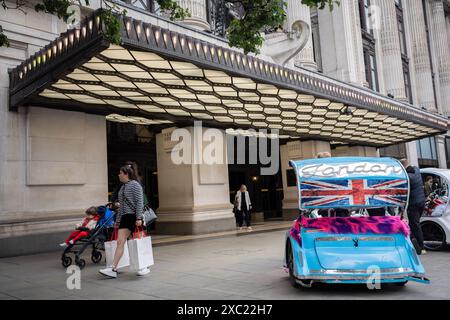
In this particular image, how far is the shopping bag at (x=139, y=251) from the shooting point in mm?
6840

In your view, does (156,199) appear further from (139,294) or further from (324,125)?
(139,294)

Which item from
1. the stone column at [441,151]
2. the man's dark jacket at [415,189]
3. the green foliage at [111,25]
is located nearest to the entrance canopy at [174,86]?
the green foliage at [111,25]

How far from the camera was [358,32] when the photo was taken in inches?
1167

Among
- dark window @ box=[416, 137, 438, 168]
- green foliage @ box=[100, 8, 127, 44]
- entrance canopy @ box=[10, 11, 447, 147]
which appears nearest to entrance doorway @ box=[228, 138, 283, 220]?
entrance canopy @ box=[10, 11, 447, 147]

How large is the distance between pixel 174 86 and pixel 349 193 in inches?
289

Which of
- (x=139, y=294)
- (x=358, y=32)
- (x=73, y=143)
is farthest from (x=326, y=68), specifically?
(x=139, y=294)

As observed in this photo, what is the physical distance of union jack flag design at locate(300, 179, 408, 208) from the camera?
18.8ft

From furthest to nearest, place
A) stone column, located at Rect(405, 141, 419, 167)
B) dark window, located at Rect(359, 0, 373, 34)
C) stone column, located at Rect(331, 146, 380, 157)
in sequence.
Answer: stone column, located at Rect(405, 141, 419, 167), dark window, located at Rect(359, 0, 373, 34), stone column, located at Rect(331, 146, 380, 157)

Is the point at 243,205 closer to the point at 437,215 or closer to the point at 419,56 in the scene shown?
the point at 437,215

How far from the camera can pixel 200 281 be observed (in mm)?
6590

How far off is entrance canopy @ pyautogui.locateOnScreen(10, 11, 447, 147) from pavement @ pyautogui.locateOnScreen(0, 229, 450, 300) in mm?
4074

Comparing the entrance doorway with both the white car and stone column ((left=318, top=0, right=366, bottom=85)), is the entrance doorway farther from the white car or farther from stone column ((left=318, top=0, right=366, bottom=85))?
the white car

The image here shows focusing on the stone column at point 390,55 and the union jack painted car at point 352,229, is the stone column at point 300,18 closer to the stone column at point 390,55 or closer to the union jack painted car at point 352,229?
the stone column at point 390,55
